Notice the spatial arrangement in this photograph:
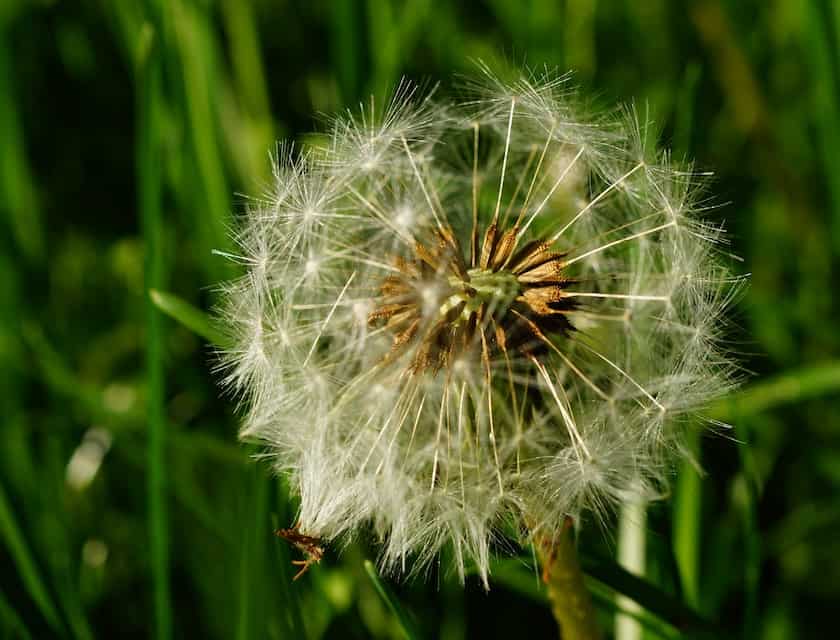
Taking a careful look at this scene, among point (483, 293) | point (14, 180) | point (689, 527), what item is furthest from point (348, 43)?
point (689, 527)

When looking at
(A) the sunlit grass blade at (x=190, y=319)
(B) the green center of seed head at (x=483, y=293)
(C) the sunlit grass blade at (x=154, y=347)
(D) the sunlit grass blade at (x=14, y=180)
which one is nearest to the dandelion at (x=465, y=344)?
(B) the green center of seed head at (x=483, y=293)

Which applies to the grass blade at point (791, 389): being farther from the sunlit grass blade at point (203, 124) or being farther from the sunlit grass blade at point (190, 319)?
the sunlit grass blade at point (203, 124)

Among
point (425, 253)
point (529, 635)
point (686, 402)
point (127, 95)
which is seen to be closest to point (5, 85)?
→ point (127, 95)

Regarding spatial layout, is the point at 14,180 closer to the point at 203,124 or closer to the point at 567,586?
the point at 203,124

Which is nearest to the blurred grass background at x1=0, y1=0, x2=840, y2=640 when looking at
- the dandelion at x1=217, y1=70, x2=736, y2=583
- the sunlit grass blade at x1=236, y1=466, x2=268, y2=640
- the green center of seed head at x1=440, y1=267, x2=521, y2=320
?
the sunlit grass blade at x1=236, y1=466, x2=268, y2=640

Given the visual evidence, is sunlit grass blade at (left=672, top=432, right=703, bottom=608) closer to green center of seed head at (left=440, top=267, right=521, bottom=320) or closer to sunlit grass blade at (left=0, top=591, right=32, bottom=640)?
green center of seed head at (left=440, top=267, right=521, bottom=320)

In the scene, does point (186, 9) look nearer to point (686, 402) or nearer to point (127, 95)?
point (127, 95)
